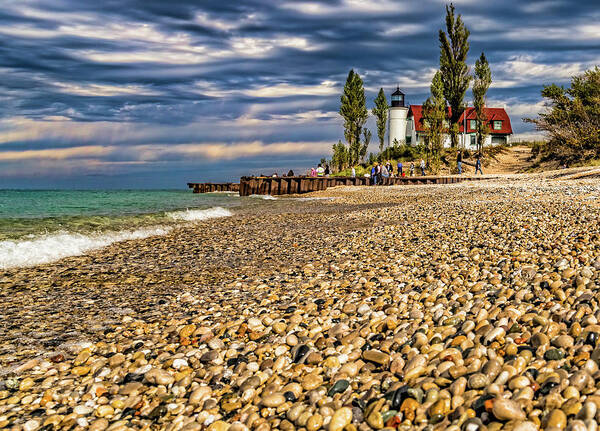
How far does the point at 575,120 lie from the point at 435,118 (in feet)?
45.1

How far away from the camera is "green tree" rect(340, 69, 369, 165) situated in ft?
189

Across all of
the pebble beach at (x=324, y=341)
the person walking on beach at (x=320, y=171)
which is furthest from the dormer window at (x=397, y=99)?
the pebble beach at (x=324, y=341)

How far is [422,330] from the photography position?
422 cm

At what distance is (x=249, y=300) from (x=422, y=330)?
268cm

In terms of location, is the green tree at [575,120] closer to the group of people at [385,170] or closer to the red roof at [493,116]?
the group of people at [385,170]

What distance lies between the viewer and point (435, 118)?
4938cm

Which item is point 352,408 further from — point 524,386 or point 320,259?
point 320,259

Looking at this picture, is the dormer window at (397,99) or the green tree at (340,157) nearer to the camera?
the green tree at (340,157)

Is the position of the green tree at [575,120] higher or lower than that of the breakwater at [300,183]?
higher

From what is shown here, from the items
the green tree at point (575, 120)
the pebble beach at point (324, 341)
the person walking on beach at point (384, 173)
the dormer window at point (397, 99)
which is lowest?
the pebble beach at point (324, 341)

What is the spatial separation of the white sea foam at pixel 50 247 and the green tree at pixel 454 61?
48.0 meters

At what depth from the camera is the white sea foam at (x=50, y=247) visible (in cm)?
1029

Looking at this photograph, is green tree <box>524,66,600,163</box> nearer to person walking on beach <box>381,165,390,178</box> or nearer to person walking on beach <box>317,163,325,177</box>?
person walking on beach <box>381,165,390,178</box>

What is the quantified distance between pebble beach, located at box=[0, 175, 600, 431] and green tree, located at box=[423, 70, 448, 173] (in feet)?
140
